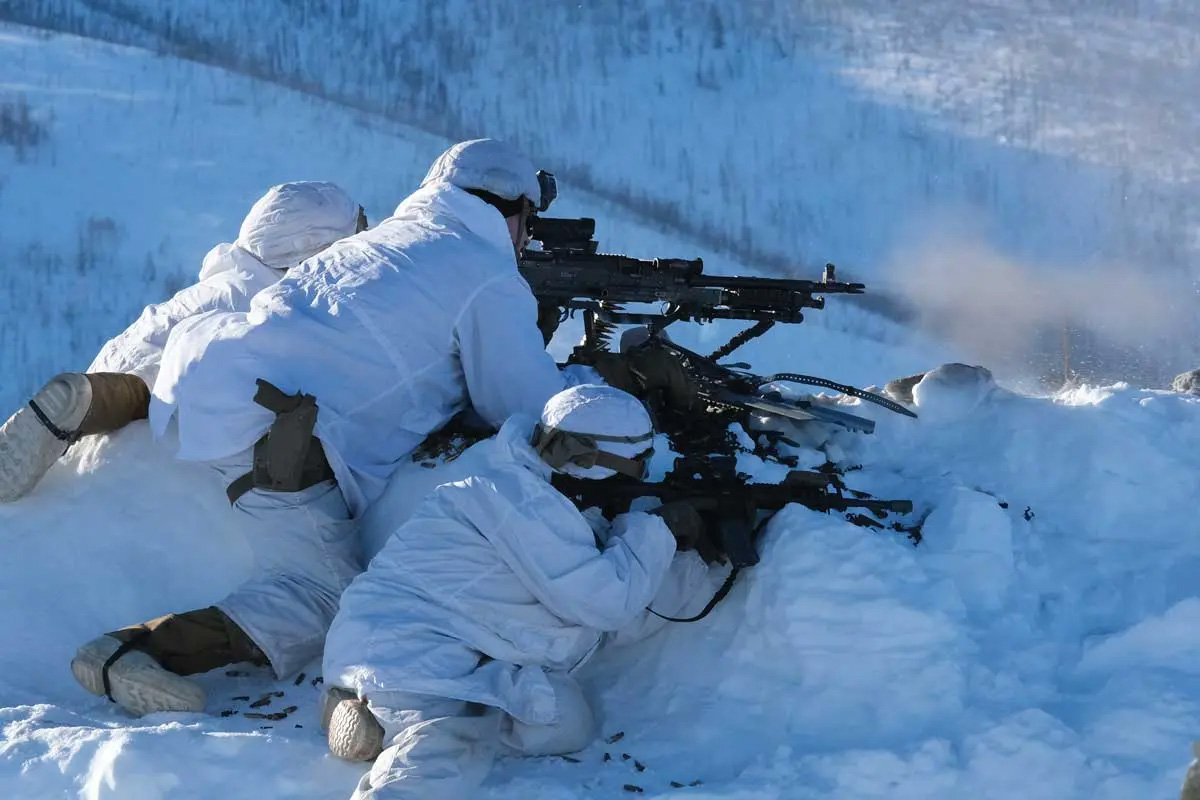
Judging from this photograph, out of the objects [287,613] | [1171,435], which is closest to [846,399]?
[1171,435]

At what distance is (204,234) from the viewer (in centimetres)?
1280

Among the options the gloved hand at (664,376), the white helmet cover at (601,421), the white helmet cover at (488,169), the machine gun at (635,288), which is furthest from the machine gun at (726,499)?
the machine gun at (635,288)

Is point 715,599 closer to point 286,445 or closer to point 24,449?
point 286,445

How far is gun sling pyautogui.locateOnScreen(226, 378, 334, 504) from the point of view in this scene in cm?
431

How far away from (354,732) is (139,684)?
76 centimetres

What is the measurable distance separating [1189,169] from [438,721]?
1295 cm

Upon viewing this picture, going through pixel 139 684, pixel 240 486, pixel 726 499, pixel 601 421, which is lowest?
pixel 139 684

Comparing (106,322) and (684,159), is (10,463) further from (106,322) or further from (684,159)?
(684,159)

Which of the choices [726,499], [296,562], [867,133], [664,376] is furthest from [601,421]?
[867,133]

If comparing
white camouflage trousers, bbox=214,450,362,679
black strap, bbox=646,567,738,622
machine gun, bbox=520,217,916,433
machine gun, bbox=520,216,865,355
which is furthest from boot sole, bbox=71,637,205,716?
machine gun, bbox=520,216,865,355

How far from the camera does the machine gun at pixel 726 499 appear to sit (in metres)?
4.25

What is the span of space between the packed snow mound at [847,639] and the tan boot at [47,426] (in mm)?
122

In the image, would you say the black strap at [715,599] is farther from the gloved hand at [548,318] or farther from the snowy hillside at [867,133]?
the snowy hillside at [867,133]

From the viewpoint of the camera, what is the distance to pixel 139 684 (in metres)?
4.00
